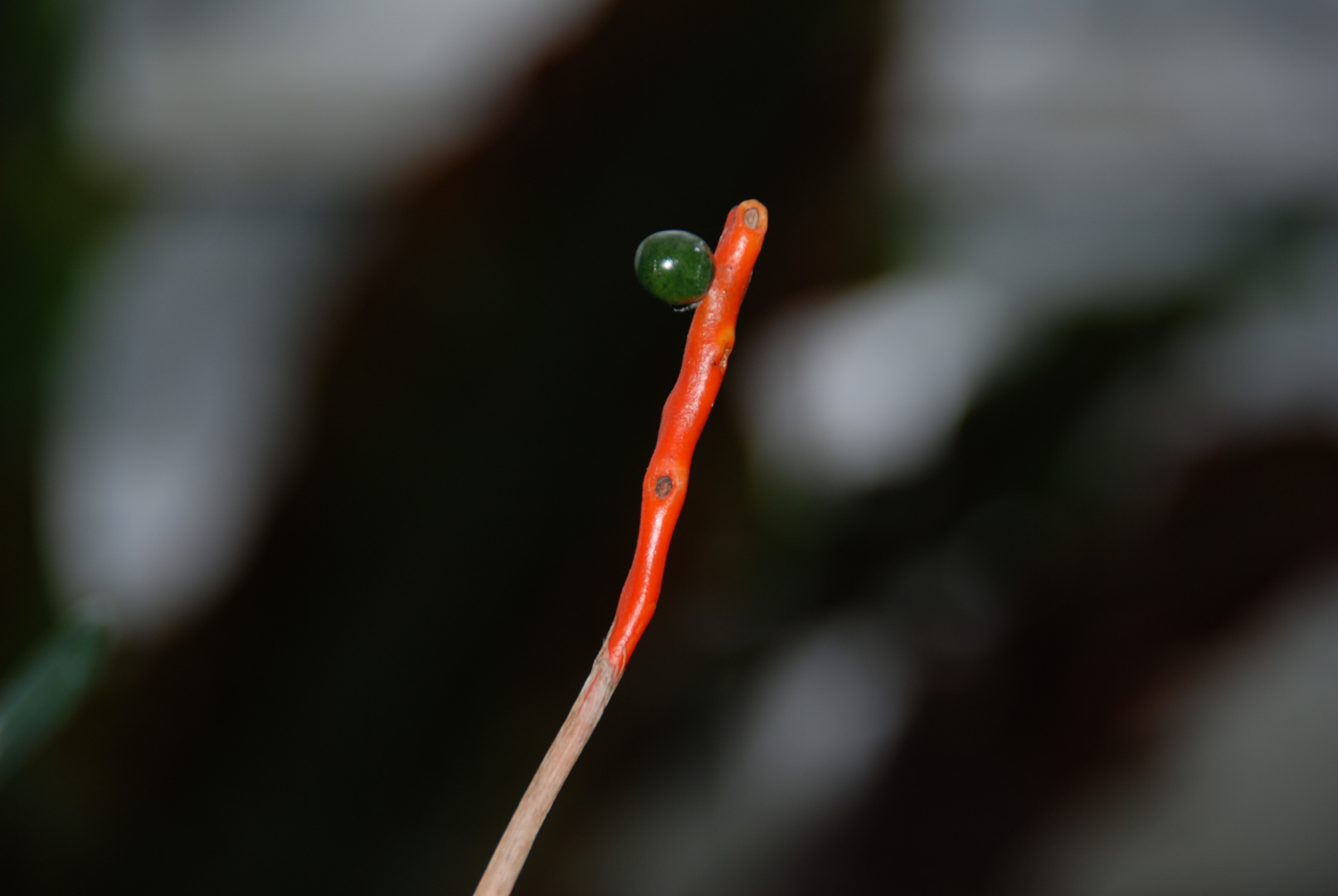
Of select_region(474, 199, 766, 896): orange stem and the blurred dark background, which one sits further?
the blurred dark background

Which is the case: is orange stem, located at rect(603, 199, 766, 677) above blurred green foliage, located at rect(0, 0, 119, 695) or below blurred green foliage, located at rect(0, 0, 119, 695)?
below

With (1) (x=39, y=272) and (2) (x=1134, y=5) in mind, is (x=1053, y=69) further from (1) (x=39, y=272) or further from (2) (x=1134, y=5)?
(1) (x=39, y=272)

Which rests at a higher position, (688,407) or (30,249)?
(30,249)

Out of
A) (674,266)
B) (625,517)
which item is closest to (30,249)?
(625,517)

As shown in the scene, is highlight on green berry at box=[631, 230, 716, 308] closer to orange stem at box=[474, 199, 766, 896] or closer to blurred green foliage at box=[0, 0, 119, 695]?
orange stem at box=[474, 199, 766, 896]

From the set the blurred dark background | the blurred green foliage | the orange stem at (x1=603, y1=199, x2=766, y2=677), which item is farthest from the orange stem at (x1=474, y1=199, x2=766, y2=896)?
the blurred green foliage

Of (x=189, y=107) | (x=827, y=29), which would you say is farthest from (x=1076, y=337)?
(x=189, y=107)

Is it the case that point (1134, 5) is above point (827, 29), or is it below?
above

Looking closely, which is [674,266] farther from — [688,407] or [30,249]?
[30,249]
